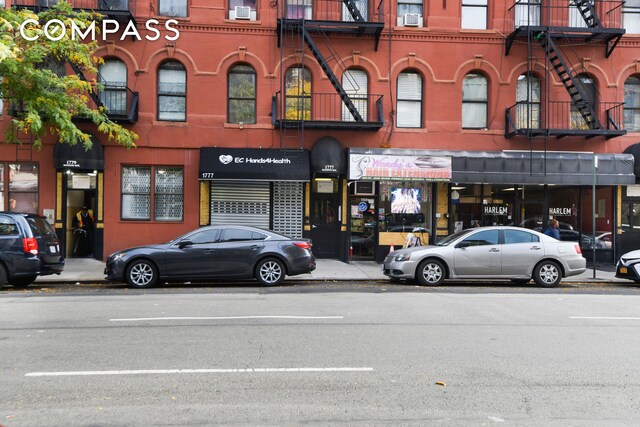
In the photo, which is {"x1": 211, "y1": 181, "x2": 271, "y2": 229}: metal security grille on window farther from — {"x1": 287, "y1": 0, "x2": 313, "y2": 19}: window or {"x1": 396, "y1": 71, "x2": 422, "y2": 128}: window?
{"x1": 287, "y1": 0, "x2": 313, "y2": 19}: window

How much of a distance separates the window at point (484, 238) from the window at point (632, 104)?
8.92 meters

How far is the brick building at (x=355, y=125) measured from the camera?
1752 cm

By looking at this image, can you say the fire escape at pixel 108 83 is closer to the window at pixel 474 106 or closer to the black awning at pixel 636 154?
the window at pixel 474 106

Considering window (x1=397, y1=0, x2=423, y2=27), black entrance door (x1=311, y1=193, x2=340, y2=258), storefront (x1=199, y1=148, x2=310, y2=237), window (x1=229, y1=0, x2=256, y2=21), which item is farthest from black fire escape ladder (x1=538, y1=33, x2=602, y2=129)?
window (x1=229, y1=0, x2=256, y2=21)

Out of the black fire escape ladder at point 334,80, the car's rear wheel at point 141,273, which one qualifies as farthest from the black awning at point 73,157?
the black fire escape ladder at point 334,80

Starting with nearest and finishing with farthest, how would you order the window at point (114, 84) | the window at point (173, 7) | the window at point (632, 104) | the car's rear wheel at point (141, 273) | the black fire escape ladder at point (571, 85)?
the car's rear wheel at point (141, 273)
the black fire escape ladder at point (571, 85)
the window at point (114, 84)
the window at point (173, 7)
the window at point (632, 104)

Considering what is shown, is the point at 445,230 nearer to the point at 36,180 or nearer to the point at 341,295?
the point at 341,295

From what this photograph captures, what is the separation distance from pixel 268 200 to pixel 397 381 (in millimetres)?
13049

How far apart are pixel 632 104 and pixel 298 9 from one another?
1199 centimetres

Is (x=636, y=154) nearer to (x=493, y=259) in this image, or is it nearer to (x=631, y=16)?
(x=631, y=16)

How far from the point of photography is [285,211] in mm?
18156

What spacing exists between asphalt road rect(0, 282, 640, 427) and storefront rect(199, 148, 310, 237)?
23.7ft

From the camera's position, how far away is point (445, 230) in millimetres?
18484

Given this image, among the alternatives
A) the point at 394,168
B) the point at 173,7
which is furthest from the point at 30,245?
the point at 394,168
